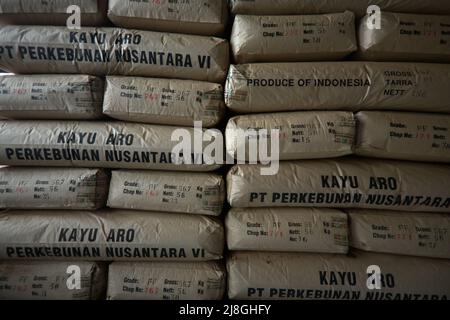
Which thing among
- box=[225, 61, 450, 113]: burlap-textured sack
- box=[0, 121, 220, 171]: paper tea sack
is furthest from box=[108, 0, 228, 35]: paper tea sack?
box=[0, 121, 220, 171]: paper tea sack

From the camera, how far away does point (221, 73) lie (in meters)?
0.87

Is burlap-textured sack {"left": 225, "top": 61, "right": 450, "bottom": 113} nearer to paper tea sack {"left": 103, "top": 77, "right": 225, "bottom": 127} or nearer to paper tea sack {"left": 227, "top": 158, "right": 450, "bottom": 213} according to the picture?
paper tea sack {"left": 103, "top": 77, "right": 225, "bottom": 127}

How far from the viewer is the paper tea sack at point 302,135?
808mm

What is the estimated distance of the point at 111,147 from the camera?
838mm

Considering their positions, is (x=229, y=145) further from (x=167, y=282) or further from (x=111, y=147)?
(x=167, y=282)

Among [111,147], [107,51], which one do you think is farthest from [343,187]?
[107,51]

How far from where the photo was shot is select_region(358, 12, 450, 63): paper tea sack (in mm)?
820

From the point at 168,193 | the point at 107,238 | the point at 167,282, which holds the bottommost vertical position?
the point at 167,282

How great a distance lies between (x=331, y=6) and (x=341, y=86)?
301mm

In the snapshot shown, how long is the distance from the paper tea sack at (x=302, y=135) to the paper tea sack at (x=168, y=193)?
16 centimetres

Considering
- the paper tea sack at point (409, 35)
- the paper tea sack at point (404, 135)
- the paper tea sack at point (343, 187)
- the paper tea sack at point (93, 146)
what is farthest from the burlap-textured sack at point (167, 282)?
the paper tea sack at point (409, 35)

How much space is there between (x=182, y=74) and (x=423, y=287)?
1.17 metres
